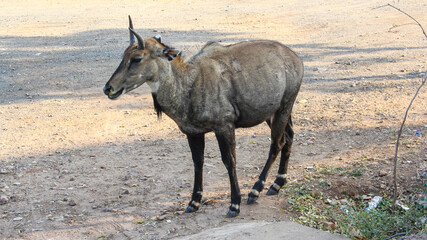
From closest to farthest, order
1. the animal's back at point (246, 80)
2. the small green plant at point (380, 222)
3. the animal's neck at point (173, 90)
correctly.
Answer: the small green plant at point (380, 222) → the animal's neck at point (173, 90) → the animal's back at point (246, 80)

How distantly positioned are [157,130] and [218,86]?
341 cm

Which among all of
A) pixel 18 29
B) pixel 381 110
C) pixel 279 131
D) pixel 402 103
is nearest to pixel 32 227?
pixel 279 131

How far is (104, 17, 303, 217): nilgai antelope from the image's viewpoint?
5.28 metres

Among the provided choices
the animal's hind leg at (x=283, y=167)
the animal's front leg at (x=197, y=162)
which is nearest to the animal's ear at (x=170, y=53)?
the animal's front leg at (x=197, y=162)

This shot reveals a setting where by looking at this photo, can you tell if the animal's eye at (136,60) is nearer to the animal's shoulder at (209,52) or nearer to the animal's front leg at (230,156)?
the animal's shoulder at (209,52)

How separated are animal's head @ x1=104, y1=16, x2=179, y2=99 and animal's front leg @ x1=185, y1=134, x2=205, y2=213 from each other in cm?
86

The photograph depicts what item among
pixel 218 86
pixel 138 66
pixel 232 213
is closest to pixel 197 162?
pixel 232 213

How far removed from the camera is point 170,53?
208 inches

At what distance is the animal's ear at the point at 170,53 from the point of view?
5270 mm

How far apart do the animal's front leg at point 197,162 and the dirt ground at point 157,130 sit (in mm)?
123

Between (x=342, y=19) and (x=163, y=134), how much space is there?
32.7 ft

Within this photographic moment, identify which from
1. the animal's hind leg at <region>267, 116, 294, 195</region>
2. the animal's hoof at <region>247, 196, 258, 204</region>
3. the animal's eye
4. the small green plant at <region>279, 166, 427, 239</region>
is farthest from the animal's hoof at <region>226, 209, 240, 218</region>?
the animal's eye

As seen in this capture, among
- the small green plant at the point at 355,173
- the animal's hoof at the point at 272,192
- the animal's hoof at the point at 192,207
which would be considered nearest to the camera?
the animal's hoof at the point at 192,207

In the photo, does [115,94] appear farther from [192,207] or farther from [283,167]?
[283,167]
